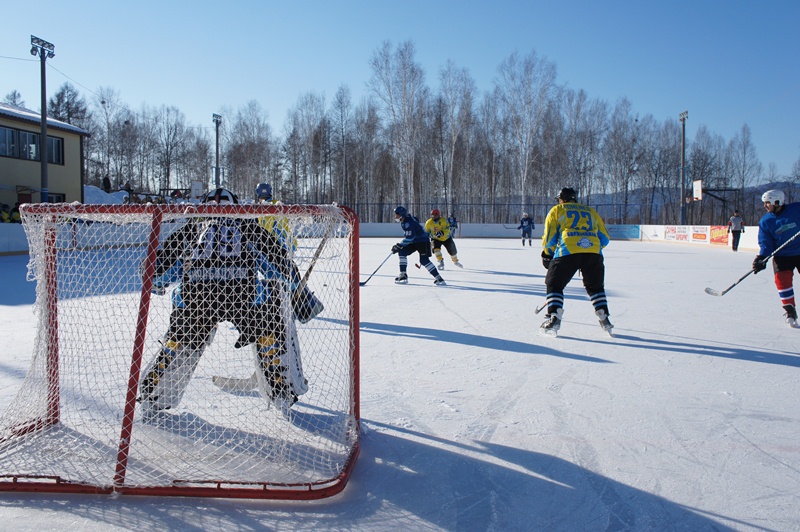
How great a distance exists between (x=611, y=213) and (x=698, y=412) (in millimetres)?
37826

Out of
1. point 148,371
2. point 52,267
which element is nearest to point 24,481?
point 148,371

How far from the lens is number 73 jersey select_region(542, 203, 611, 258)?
4695mm

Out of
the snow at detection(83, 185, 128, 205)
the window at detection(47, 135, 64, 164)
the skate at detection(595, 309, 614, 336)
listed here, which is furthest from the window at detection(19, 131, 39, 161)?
the skate at detection(595, 309, 614, 336)

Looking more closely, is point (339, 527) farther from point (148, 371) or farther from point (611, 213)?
point (611, 213)

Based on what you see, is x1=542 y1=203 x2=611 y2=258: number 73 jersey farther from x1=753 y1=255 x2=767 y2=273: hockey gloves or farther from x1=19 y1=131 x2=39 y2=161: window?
x1=19 y1=131 x2=39 y2=161: window

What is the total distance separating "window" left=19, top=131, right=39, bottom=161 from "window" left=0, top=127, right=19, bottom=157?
0.27 m

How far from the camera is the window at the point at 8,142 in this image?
68.8 feet

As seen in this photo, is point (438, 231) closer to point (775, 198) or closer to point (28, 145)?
point (775, 198)

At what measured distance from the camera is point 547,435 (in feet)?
8.87

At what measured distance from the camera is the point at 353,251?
8.30ft

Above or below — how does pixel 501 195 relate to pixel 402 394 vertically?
above

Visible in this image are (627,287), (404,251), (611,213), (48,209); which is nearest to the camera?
(48,209)

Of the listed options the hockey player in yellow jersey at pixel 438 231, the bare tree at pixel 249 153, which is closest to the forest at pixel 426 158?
the bare tree at pixel 249 153

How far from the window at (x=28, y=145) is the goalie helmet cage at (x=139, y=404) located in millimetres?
22877
